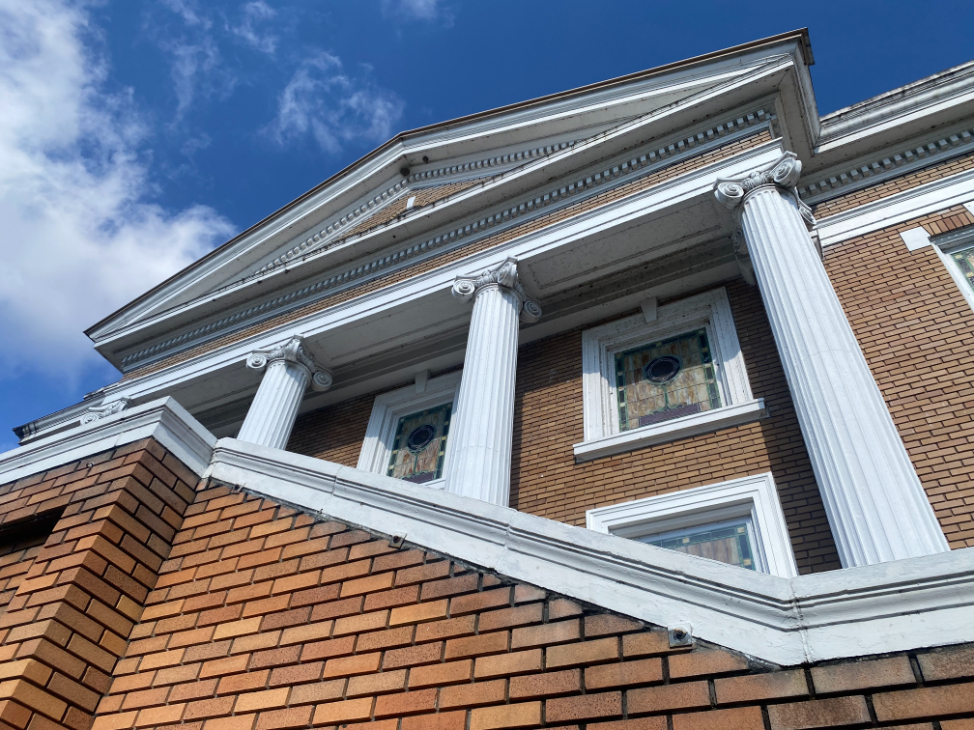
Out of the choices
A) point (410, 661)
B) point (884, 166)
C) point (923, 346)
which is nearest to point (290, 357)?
point (923, 346)

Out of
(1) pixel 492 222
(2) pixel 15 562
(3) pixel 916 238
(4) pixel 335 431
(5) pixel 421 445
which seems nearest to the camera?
(2) pixel 15 562

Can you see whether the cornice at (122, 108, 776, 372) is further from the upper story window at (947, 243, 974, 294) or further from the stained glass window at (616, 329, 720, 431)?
the upper story window at (947, 243, 974, 294)

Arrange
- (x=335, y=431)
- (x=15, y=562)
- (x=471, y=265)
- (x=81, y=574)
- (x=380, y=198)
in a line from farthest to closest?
(x=380, y=198), (x=335, y=431), (x=471, y=265), (x=15, y=562), (x=81, y=574)

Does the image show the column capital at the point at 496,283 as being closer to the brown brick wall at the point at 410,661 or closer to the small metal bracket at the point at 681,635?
the brown brick wall at the point at 410,661

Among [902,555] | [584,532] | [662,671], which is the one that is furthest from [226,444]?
[902,555]

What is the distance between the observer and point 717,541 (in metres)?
7.57

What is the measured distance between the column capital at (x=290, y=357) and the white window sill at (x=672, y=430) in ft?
15.7

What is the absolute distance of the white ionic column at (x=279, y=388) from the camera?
33.4 ft

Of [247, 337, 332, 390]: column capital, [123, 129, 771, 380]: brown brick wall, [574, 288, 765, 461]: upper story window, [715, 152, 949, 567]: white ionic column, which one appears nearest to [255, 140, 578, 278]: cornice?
[123, 129, 771, 380]: brown brick wall

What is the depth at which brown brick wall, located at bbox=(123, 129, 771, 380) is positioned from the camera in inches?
366

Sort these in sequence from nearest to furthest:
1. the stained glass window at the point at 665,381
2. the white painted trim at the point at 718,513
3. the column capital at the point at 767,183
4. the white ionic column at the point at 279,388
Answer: the white painted trim at the point at 718,513 → the column capital at the point at 767,183 → the stained glass window at the point at 665,381 → the white ionic column at the point at 279,388

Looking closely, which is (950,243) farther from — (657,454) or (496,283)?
(496,283)

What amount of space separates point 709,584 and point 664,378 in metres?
7.34

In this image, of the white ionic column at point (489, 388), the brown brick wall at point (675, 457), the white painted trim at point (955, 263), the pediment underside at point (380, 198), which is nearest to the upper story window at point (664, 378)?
the brown brick wall at point (675, 457)
